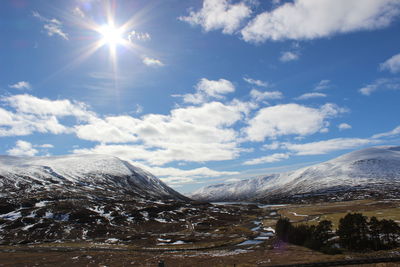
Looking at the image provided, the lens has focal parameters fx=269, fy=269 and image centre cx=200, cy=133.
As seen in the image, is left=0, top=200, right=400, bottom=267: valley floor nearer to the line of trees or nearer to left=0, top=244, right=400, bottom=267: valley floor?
left=0, top=244, right=400, bottom=267: valley floor

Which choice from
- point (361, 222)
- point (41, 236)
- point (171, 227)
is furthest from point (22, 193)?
point (361, 222)


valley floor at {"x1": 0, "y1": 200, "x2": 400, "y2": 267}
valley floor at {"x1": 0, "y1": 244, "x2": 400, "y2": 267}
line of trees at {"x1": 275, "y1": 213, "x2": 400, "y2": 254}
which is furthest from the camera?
line of trees at {"x1": 275, "y1": 213, "x2": 400, "y2": 254}

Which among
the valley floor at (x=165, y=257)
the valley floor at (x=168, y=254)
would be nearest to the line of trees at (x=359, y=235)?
the valley floor at (x=165, y=257)

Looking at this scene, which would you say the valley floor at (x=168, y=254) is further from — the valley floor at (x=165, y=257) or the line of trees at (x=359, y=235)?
the line of trees at (x=359, y=235)

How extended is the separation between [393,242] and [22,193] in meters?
221

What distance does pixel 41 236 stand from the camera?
116688 millimetres

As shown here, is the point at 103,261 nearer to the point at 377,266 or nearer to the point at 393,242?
the point at 377,266

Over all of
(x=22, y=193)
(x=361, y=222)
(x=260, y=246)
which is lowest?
(x=260, y=246)

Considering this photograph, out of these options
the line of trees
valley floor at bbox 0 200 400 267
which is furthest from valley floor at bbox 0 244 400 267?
the line of trees

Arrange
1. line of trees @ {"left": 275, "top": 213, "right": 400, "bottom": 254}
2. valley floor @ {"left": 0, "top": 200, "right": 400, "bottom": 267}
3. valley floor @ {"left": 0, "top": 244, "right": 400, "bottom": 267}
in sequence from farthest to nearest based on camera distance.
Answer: line of trees @ {"left": 275, "top": 213, "right": 400, "bottom": 254}
valley floor @ {"left": 0, "top": 200, "right": 400, "bottom": 267}
valley floor @ {"left": 0, "top": 244, "right": 400, "bottom": 267}

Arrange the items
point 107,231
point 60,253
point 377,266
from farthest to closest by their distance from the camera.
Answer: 1. point 107,231
2. point 60,253
3. point 377,266

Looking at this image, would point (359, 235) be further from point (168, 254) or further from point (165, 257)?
point (168, 254)

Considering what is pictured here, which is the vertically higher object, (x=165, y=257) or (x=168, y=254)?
(x=165, y=257)

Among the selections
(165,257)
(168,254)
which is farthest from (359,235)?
(168,254)
